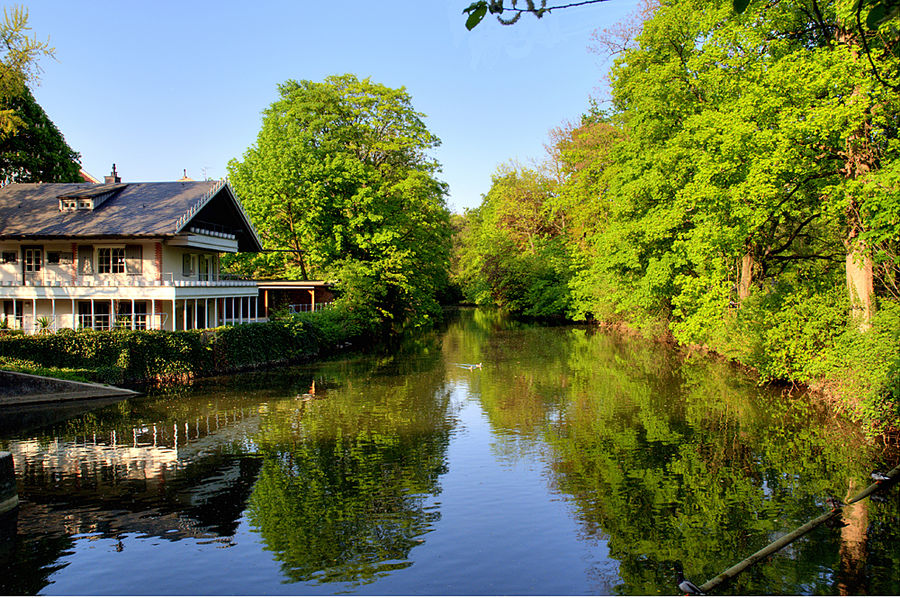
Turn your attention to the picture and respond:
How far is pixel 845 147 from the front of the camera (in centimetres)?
1806

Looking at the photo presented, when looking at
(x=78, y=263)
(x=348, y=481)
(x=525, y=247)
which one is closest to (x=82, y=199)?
(x=78, y=263)

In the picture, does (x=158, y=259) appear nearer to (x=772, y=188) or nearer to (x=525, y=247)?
(x=772, y=188)

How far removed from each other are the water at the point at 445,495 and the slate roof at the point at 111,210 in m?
11.3

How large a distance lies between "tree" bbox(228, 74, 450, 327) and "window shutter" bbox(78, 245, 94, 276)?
13.2 meters

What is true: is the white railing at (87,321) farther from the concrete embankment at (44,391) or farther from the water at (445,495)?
the water at (445,495)

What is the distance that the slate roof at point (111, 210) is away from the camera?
30625 mm

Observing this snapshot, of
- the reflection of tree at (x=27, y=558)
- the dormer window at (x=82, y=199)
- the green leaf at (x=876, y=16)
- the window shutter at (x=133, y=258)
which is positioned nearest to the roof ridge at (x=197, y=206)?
the window shutter at (x=133, y=258)

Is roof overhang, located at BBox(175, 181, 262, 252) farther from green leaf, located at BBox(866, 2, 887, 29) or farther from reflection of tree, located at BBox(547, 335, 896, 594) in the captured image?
green leaf, located at BBox(866, 2, 887, 29)

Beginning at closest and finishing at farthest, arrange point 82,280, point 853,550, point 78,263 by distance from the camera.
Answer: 1. point 853,550
2. point 82,280
3. point 78,263

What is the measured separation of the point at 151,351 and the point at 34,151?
28898 millimetres

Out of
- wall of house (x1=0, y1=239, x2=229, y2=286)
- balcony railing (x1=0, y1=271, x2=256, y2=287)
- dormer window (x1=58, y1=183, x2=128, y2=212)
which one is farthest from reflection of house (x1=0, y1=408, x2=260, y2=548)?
dormer window (x1=58, y1=183, x2=128, y2=212)

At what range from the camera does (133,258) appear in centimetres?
3238

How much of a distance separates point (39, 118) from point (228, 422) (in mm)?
39107

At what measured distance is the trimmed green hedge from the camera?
25.3 metres
